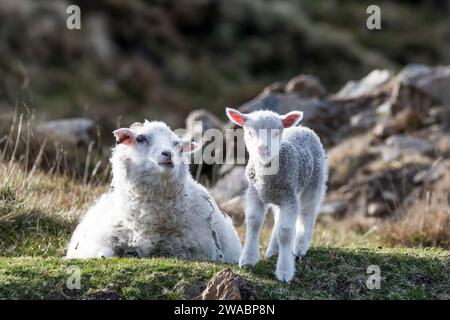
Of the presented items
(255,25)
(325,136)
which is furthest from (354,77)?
(325,136)

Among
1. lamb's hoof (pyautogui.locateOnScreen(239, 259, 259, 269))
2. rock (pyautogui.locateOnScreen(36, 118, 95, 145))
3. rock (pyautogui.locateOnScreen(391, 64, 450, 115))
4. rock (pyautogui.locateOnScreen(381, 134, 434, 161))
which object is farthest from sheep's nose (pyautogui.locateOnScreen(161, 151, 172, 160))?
rock (pyautogui.locateOnScreen(391, 64, 450, 115))

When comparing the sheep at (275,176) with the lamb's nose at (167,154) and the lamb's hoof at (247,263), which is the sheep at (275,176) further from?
the lamb's nose at (167,154)

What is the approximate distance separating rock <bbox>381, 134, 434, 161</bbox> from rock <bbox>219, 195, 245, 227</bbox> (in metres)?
5.08

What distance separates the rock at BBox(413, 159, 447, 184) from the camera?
15.9 m

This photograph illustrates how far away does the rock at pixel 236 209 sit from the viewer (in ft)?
41.9

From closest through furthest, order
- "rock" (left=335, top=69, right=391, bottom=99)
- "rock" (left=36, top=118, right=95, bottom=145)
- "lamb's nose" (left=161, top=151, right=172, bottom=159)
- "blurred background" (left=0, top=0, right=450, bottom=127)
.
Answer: "lamb's nose" (left=161, top=151, right=172, bottom=159) < "rock" (left=36, top=118, right=95, bottom=145) < "rock" (left=335, top=69, right=391, bottom=99) < "blurred background" (left=0, top=0, right=450, bottom=127)

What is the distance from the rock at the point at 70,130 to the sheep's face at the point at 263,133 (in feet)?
26.7

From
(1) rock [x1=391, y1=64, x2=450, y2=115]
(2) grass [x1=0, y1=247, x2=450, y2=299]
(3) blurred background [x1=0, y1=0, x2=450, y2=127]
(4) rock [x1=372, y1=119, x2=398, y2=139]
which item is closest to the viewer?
(2) grass [x1=0, y1=247, x2=450, y2=299]

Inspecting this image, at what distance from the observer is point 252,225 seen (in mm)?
7691

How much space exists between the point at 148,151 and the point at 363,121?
11.0 metres

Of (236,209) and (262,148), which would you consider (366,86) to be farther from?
(262,148)

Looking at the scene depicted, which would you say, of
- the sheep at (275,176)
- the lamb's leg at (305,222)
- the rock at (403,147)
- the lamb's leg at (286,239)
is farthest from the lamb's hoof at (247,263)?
the rock at (403,147)

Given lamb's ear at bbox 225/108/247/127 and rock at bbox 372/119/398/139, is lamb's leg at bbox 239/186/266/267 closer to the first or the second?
lamb's ear at bbox 225/108/247/127
